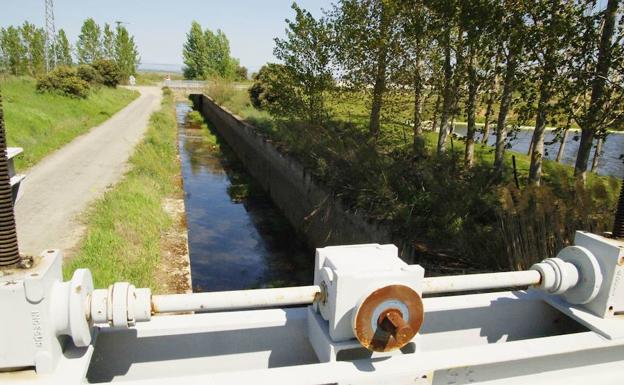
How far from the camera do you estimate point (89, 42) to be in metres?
65.6

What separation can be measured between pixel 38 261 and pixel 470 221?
22.3 ft

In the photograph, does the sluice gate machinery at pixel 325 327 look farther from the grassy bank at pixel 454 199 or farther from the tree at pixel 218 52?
the tree at pixel 218 52

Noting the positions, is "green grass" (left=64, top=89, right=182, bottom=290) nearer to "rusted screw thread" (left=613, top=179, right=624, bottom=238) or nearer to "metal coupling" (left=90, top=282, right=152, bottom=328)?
"metal coupling" (left=90, top=282, right=152, bottom=328)

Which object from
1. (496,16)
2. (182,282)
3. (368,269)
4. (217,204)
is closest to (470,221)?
(496,16)

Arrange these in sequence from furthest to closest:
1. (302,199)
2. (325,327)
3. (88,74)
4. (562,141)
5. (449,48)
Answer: (88,74) → (302,199) → (449,48) → (562,141) → (325,327)

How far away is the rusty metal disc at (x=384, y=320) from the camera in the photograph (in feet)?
6.42

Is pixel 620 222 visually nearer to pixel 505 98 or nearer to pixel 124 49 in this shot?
pixel 505 98

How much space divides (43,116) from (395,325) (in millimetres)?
21695

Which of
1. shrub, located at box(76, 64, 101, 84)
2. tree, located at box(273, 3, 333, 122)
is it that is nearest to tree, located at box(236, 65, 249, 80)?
shrub, located at box(76, 64, 101, 84)

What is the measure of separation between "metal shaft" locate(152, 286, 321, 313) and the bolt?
360 millimetres

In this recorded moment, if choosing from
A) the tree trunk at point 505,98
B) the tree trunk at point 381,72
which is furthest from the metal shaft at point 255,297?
the tree trunk at point 381,72

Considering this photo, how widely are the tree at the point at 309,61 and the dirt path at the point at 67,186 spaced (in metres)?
6.33

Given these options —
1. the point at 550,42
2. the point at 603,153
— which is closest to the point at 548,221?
the point at 550,42

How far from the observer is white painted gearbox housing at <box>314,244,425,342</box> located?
6.59 feet
